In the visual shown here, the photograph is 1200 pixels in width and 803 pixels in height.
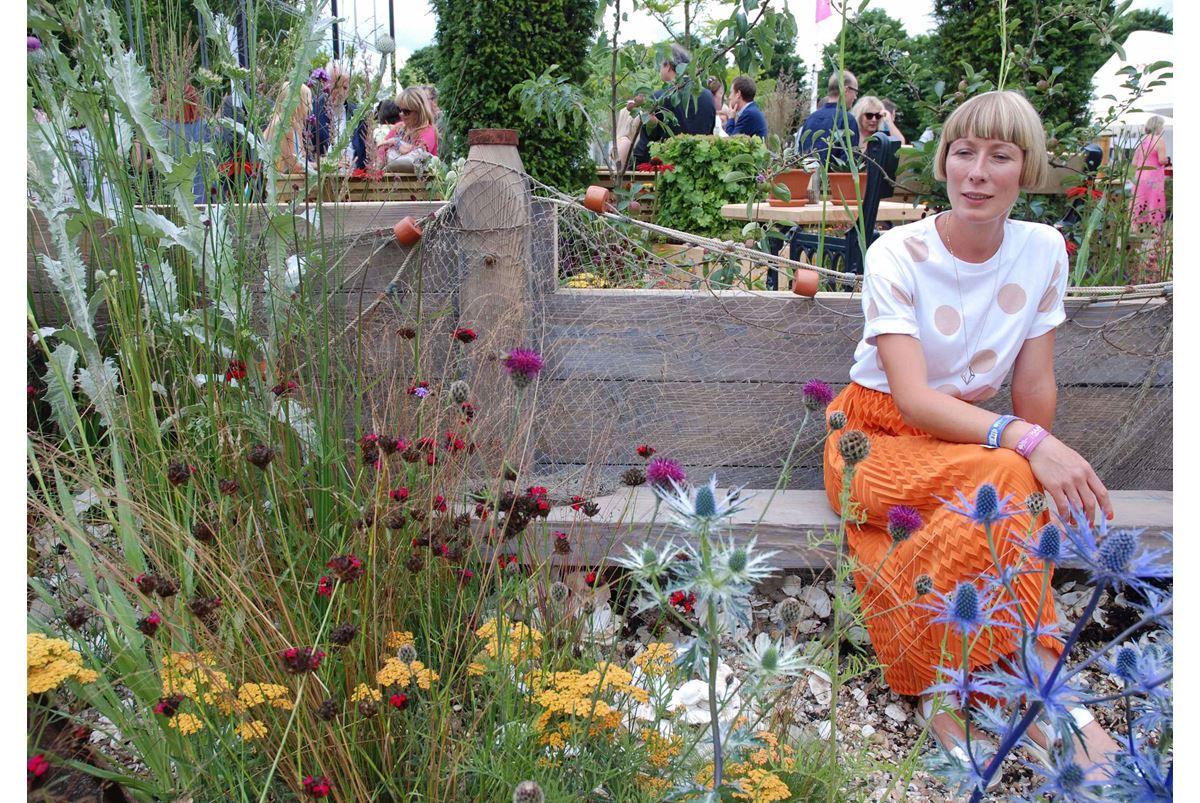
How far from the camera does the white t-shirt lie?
2.19m

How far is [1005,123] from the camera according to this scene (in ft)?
6.67

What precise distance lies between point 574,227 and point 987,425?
1223 mm

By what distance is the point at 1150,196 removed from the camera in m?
3.54

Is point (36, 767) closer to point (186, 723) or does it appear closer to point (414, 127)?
point (186, 723)

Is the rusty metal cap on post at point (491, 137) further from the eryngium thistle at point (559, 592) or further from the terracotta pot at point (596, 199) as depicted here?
the eryngium thistle at point (559, 592)

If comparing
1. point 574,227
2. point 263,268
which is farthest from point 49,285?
point 574,227

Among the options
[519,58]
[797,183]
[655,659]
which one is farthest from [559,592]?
[519,58]

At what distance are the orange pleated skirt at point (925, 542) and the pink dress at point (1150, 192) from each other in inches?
65.2

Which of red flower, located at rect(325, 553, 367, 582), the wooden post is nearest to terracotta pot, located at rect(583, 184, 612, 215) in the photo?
the wooden post

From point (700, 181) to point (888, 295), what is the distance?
3208 millimetres

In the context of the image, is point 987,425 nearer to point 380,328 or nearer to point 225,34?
point 380,328

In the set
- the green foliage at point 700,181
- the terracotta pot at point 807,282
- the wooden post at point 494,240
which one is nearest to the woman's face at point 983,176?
the terracotta pot at point 807,282

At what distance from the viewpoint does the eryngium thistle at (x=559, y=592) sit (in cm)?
179

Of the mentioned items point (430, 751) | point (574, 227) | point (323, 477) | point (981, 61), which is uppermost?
point (981, 61)
